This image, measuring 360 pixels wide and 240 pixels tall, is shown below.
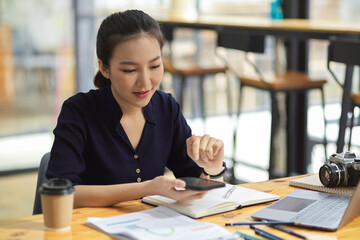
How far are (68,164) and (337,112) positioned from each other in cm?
318

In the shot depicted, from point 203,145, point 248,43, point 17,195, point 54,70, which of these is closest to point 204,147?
point 203,145

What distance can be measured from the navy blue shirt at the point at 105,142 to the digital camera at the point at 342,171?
0.42m

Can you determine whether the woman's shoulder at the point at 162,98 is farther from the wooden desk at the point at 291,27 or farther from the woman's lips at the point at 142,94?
the wooden desk at the point at 291,27

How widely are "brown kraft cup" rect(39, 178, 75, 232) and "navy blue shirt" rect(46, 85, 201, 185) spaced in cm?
31

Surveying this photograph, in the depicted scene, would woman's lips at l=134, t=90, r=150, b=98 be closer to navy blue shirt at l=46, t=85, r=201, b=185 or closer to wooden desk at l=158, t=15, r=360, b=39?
navy blue shirt at l=46, t=85, r=201, b=185

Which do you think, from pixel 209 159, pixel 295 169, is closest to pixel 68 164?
pixel 209 159

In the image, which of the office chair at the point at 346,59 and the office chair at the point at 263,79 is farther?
the office chair at the point at 263,79

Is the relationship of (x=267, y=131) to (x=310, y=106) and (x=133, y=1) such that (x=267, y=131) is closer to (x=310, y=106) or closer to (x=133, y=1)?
(x=310, y=106)

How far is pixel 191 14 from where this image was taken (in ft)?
16.9

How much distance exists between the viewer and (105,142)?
177 cm

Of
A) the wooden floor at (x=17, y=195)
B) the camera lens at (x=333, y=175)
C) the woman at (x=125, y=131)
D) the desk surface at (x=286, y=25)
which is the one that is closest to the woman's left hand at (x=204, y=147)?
the woman at (x=125, y=131)

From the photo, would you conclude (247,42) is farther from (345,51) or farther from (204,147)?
(204,147)

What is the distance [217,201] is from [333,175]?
340mm

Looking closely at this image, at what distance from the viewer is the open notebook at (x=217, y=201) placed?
142 cm
